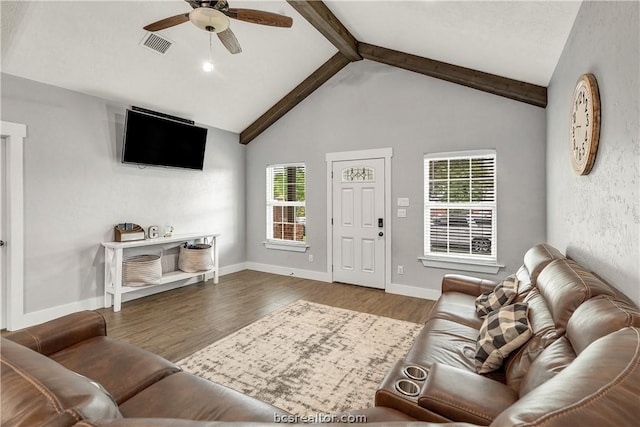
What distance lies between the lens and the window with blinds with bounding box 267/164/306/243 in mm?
5523

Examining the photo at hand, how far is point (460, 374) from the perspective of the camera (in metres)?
1.30

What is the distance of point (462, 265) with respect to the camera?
405 cm

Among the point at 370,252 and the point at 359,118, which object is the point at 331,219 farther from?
the point at 359,118

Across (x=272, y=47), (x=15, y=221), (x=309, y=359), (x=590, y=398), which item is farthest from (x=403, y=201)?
→ (x=15, y=221)

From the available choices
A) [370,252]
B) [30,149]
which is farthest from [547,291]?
[30,149]

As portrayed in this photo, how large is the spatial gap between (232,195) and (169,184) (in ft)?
4.20

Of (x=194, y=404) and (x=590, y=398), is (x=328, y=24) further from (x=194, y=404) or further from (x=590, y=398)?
(x=590, y=398)

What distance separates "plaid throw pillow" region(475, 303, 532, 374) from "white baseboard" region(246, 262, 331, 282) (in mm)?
3548

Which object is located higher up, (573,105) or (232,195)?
(573,105)

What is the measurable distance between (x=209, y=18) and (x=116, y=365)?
7.75 feet

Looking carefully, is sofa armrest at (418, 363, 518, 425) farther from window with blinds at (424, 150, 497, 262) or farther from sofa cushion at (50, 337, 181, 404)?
window with blinds at (424, 150, 497, 262)

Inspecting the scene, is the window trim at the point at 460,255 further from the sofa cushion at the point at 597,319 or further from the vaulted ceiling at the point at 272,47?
the sofa cushion at the point at 597,319

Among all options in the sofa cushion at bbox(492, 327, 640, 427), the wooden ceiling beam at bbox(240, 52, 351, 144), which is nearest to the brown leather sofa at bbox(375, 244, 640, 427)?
the sofa cushion at bbox(492, 327, 640, 427)

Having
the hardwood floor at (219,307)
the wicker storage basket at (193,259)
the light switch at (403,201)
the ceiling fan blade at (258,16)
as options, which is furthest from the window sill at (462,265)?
the ceiling fan blade at (258,16)
